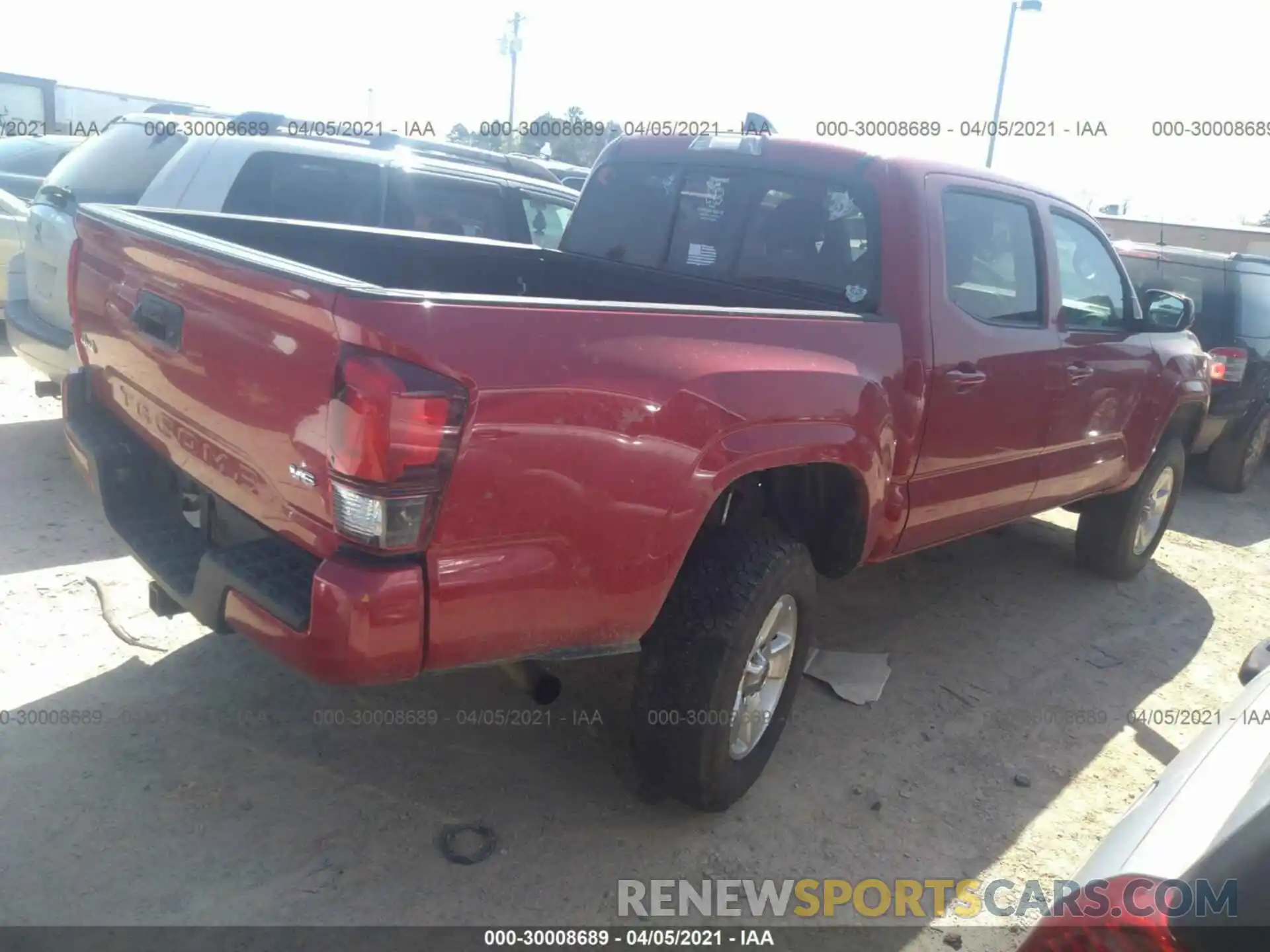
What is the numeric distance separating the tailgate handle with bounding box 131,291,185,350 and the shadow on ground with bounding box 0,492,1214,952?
1.30 metres

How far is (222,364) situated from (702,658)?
147 centimetres

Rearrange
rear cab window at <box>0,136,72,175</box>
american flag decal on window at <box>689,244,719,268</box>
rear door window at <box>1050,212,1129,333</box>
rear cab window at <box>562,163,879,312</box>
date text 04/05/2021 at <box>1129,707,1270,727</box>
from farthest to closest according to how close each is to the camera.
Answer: rear cab window at <box>0,136,72,175</box>
rear door window at <box>1050,212,1129,333</box>
date text 04/05/2021 at <box>1129,707,1270,727</box>
american flag decal on window at <box>689,244,719,268</box>
rear cab window at <box>562,163,879,312</box>

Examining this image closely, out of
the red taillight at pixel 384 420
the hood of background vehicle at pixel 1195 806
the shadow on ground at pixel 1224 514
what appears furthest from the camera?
the shadow on ground at pixel 1224 514

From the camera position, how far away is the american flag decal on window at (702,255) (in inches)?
150

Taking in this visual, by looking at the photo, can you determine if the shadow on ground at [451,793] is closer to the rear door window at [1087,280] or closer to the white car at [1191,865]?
the white car at [1191,865]

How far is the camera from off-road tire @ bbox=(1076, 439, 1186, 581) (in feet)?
17.1

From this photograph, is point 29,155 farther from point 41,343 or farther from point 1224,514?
point 1224,514

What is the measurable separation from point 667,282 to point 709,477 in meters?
1.43

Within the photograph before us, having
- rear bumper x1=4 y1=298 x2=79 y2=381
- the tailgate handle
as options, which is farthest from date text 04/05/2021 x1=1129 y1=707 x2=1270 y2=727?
rear bumper x1=4 y1=298 x2=79 y2=381

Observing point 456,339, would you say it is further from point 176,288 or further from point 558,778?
point 558,778

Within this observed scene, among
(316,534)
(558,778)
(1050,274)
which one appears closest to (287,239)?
(316,534)

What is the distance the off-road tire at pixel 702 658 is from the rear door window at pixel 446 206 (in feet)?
11.5

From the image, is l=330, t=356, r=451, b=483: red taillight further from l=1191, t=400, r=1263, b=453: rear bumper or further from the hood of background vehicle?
l=1191, t=400, r=1263, b=453: rear bumper

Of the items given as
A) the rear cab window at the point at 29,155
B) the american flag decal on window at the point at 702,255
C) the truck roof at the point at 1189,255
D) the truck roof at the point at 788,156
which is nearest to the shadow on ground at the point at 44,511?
the american flag decal on window at the point at 702,255
